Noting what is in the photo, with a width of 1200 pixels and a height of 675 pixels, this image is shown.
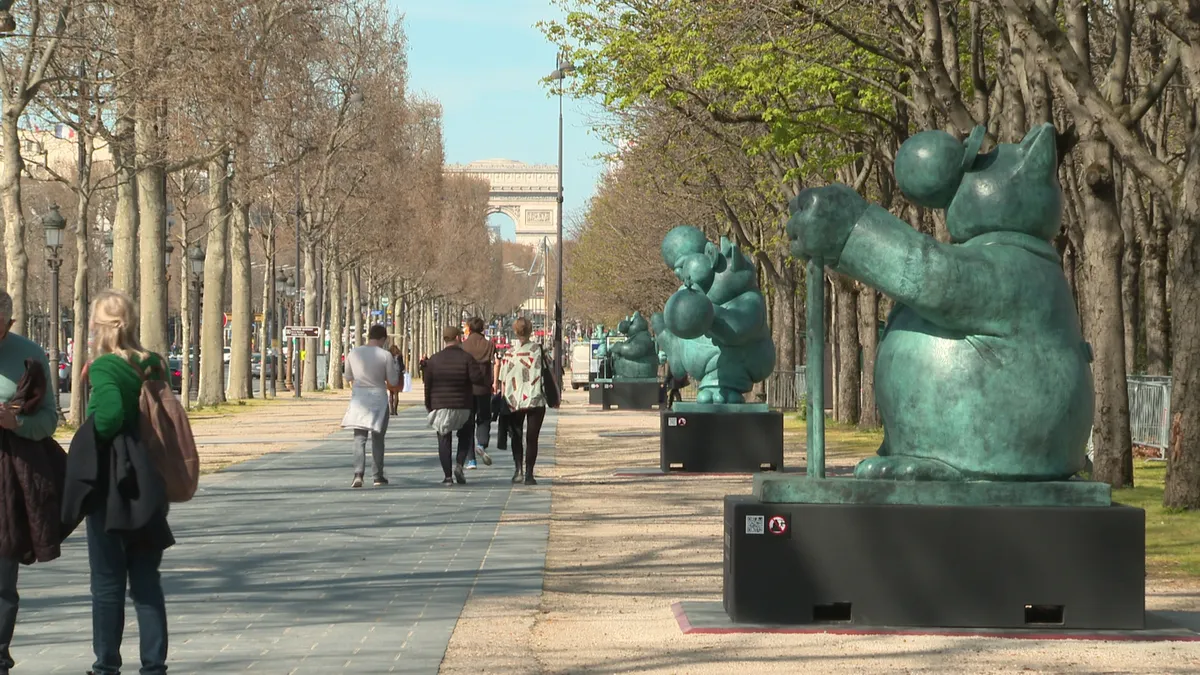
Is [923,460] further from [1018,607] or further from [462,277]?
[462,277]

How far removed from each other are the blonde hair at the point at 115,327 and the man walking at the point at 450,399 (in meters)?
12.1

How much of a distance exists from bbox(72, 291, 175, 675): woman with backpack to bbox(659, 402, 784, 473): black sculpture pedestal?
1466 cm

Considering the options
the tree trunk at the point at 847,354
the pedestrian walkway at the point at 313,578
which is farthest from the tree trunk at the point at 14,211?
the tree trunk at the point at 847,354

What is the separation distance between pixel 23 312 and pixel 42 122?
494cm

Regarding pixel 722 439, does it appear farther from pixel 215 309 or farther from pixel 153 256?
pixel 215 309

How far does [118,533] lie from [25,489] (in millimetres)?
739

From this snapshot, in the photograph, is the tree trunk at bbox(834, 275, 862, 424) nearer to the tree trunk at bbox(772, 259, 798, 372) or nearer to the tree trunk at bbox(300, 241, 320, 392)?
the tree trunk at bbox(772, 259, 798, 372)

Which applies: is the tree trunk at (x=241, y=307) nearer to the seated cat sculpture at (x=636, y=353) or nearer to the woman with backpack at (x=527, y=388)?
the seated cat sculpture at (x=636, y=353)

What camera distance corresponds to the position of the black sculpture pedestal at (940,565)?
9500 mm

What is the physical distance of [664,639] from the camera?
9.28 metres

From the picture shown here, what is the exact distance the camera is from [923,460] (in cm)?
988

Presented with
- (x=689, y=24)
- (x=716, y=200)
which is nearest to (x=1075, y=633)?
(x=689, y=24)

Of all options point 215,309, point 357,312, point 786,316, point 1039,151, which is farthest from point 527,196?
point 1039,151

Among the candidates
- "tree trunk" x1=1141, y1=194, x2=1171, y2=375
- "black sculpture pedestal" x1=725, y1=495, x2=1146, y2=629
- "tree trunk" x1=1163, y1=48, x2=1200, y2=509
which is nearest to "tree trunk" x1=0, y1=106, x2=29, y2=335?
"tree trunk" x1=1163, y1=48, x2=1200, y2=509
